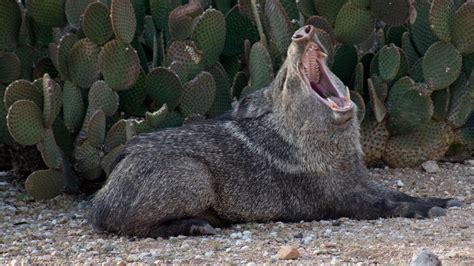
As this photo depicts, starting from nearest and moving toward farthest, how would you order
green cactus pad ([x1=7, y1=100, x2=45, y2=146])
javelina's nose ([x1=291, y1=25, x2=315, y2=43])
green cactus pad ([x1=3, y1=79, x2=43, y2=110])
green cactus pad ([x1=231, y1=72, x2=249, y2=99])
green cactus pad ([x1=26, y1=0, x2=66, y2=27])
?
javelina's nose ([x1=291, y1=25, x2=315, y2=43])
green cactus pad ([x1=7, y1=100, x2=45, y2=146])
green cactus pad ([x1=3, y1=79, x2=43, y2=110])
green cactus pad ([x1=26, y1=0, x2=66, y2=27])
green cactus pad ([x1=231, y1=72, x2=249, y2=99])

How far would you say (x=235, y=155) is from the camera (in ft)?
19.2

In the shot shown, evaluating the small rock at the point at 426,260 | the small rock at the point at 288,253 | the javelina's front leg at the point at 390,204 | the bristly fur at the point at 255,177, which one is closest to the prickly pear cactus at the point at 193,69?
the bristly fur at the point at 255,177

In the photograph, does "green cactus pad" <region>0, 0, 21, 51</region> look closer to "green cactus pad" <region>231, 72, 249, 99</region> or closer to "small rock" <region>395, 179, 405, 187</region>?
"green cactus pad" <region>231, 72, 249, 99</region>

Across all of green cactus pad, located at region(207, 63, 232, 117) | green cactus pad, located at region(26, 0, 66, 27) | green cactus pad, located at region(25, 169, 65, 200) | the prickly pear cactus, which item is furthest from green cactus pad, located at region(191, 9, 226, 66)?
green cactus pad, located at region(25, 169, 65, 200)

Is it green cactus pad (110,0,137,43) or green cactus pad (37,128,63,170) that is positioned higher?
green cactus pad (110,0,137,43)

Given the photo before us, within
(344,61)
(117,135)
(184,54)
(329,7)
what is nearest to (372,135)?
(344,61)

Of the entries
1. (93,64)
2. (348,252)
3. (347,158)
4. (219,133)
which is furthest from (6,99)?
(348,252)

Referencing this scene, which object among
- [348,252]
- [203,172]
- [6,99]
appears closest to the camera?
[348,252]

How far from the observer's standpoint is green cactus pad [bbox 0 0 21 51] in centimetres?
662

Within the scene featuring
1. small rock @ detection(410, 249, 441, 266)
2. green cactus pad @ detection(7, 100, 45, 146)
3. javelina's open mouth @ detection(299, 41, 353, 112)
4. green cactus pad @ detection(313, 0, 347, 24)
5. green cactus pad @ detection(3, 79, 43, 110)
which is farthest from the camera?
green cactus pad @ detection(313, 0, 347, 24)

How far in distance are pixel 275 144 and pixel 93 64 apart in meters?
1.31

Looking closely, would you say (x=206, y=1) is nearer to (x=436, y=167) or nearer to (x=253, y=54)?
(x=253, y=54)

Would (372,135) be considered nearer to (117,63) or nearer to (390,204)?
(390,204)

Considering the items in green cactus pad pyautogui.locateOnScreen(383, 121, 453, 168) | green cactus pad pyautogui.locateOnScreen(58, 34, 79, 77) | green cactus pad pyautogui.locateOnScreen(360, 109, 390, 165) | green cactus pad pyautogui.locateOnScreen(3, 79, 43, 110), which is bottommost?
green cactus pad pyautogui.locateOnScreen(383, 121, 453, 168)
